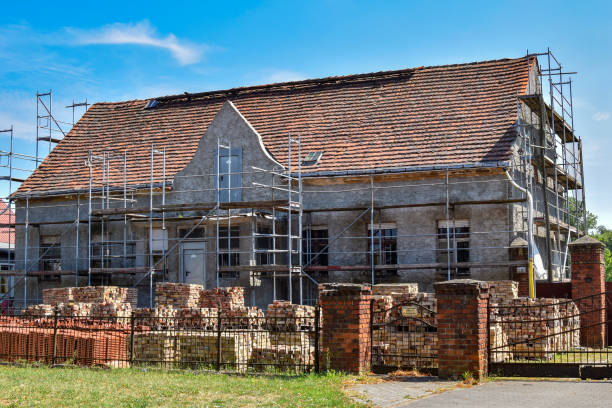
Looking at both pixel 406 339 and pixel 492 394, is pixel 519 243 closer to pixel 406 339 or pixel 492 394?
pixel 406 339

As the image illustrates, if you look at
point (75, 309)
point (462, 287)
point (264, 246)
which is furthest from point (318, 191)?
point (462, 287)

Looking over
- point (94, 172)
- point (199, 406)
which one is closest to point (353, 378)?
point (199, 406)

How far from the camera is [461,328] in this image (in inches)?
494

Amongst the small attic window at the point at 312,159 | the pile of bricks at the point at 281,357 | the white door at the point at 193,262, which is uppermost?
the small attic window at the point at 312,159

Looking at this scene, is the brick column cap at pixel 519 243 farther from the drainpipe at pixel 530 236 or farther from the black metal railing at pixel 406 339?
the black metal railing at pixel 406 339

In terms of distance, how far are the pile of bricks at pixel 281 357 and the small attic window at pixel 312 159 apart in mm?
12204

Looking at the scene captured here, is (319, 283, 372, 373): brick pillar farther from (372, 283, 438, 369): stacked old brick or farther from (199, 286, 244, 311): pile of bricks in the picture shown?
(199, 286, 244, 311): pile of bricks

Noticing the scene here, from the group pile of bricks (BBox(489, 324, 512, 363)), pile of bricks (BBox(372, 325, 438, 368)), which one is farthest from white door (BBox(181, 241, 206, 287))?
pile of bricks (BBox(489, 324, 512, 363))

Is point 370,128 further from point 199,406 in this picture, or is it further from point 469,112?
point 199,406

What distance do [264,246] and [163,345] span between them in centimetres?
1075

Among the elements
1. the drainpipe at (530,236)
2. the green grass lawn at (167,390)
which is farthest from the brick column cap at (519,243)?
the green grass lawn at (167,390)

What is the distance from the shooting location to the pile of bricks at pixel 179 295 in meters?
23.0

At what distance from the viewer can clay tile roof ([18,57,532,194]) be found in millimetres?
25141

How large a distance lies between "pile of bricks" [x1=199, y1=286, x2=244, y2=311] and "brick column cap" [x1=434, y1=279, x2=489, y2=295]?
35.3 feet
